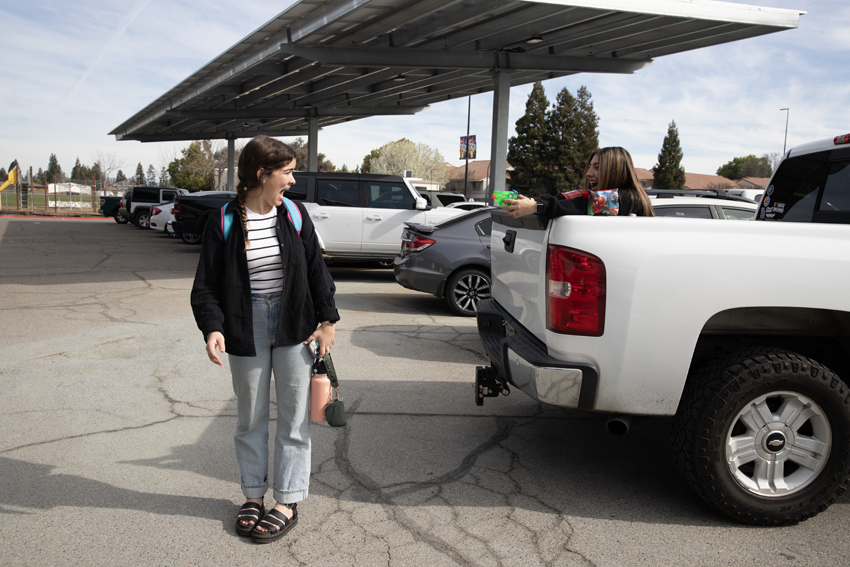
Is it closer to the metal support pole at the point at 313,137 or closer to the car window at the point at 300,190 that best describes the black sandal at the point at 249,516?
the car window at the point at 300,190

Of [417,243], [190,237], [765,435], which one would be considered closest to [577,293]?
[765,435]

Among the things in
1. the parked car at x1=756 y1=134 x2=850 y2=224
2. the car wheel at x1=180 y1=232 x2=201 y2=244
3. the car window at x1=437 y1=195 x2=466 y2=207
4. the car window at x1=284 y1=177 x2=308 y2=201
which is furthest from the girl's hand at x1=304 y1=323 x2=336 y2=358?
the car window at x1=437 y1=195 x2=466 y2=207

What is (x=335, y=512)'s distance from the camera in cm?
324

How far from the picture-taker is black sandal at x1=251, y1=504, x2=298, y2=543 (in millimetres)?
2939

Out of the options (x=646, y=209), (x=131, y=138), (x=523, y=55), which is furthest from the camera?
(x=131, y=138)

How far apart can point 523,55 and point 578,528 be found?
1525 cm

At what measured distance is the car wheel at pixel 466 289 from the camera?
8570 mm

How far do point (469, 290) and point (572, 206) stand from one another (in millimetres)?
5227

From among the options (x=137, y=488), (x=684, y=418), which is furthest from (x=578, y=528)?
(x=137, y=488)

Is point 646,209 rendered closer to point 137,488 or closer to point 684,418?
point 684,418

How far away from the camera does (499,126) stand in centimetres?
1788

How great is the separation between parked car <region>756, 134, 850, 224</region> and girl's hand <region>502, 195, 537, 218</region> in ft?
7.12

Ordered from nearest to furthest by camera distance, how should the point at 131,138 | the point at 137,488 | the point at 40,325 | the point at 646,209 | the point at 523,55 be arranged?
the point at 137,488 < the point at 646,209 < the point at 40,325 < the point at 523,55 < the point at 131,138

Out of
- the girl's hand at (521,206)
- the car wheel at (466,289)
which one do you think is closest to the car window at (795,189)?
the girl's hand at (521,206)
